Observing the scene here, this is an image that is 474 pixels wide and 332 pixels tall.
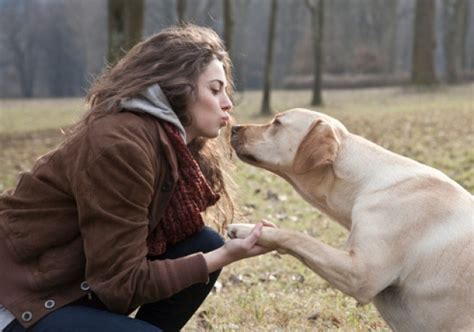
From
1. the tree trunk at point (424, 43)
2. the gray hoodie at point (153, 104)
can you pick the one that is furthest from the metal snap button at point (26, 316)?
the tree trunk at point (424, 43)

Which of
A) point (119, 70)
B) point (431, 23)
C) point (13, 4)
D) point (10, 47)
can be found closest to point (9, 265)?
point (119, 70)

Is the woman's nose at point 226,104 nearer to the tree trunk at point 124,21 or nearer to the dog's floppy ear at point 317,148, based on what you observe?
the dog's floppy ear at point 317,148

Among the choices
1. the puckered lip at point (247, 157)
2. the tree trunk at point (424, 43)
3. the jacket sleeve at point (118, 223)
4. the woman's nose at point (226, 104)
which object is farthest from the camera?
the tree trunk at point (424, 43)

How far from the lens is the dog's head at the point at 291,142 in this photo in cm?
370

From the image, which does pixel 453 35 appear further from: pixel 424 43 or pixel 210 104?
pixel 210 104

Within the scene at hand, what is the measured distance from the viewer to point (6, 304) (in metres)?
3.01

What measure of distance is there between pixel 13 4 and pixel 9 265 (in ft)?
233

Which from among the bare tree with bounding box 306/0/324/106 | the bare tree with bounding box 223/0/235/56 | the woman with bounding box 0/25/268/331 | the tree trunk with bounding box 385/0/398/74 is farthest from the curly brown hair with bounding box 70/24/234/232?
the tree trunk with bounding box 385/0/398/74

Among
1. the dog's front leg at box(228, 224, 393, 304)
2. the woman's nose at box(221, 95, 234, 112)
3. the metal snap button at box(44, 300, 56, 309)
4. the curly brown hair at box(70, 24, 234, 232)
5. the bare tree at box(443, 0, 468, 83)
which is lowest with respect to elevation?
the bare tree at box(443, 0, 468, 83)

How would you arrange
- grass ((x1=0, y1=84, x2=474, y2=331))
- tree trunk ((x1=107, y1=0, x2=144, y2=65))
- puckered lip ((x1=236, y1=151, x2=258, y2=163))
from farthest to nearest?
1. tree trunk ((x1=107, y1=0, x2=144, y2=65))
2. grass ((x1=0, y1=84, x2=474, y2=331))
3. puckered lip ((x1=236, y1=151, x2=258, y2=163))

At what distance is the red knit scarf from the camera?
3.25 meters

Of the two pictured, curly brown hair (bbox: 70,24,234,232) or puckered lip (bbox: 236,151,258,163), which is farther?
puckered lip (bbox: 236,151,258,163)

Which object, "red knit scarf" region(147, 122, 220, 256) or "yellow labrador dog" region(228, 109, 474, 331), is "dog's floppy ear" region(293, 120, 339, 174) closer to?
"yellow labrador dog" region(228, 109, 474, 331)

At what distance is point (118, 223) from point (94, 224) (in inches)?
3.8
